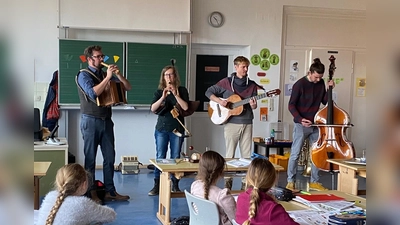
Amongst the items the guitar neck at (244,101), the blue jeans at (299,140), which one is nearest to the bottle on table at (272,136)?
the blue jeans at (299,140)

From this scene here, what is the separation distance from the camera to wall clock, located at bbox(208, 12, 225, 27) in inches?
260

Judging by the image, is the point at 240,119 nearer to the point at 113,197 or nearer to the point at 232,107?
the point at 232,107

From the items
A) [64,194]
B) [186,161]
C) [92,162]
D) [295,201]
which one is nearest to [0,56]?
[64,194]

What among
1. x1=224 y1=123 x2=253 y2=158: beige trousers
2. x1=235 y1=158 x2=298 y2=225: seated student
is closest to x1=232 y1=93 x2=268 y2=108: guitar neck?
x1=224 y1=123 x2=253 y2=158: beige trousers

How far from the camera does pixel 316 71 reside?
15.6ft

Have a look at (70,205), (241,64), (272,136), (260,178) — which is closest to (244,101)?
(241,64)

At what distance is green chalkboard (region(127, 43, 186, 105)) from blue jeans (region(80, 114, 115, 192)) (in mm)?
1981

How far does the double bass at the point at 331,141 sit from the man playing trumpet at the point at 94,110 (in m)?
2.06

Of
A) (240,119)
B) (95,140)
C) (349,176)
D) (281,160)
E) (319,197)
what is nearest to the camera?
(319,197)

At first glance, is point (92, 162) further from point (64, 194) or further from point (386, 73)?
point (386, 73)

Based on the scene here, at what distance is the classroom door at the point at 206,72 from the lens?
6820mm

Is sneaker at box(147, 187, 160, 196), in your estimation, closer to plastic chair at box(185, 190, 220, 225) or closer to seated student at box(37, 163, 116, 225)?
plastic chair at box(185, 190, 220, 225)

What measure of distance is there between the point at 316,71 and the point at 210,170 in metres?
2.61

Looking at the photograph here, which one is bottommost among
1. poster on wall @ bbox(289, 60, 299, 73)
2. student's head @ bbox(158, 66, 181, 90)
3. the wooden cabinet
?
the wooden cabinet
